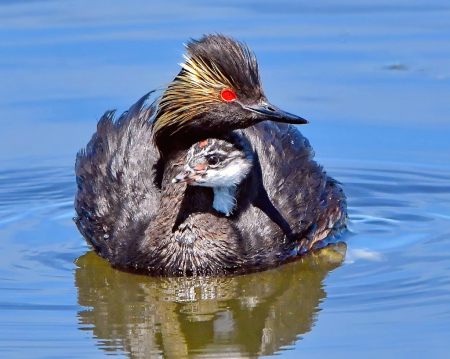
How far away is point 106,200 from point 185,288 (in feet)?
4.40

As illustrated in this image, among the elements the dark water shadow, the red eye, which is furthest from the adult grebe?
the dark water shadow

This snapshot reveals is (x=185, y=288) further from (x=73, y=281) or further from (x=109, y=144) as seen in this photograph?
(x=109, y=144)

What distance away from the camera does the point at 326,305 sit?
839cm

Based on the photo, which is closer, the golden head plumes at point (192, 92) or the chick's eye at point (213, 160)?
the golden head plumes at point (192, 92)

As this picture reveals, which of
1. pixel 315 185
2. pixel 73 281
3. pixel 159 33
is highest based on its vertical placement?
pixel 159 33

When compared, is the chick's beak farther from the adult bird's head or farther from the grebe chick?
the adult bird's head

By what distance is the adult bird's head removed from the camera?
340 inches

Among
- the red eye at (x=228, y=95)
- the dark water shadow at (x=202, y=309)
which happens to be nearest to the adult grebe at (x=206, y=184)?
the red eye at (x=228, y=95)

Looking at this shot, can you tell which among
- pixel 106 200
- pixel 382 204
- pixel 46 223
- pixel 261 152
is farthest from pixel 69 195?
pixel 382 204

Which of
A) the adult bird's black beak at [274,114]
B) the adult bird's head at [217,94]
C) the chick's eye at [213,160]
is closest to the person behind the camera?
the adult bird's black beak at [274,114]

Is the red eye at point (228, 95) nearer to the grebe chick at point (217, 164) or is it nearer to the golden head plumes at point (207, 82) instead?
the golden head plumes at point (207, 82)

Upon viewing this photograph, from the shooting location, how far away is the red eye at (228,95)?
869 centimetres

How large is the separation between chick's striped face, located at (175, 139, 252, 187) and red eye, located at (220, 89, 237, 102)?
1.34 ft

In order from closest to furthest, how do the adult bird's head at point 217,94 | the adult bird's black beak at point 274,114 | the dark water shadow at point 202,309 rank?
the dark water shadow at point 202,309 → the adult bird's black beak at point 274,114 → the adult bird's head at point 217,94
